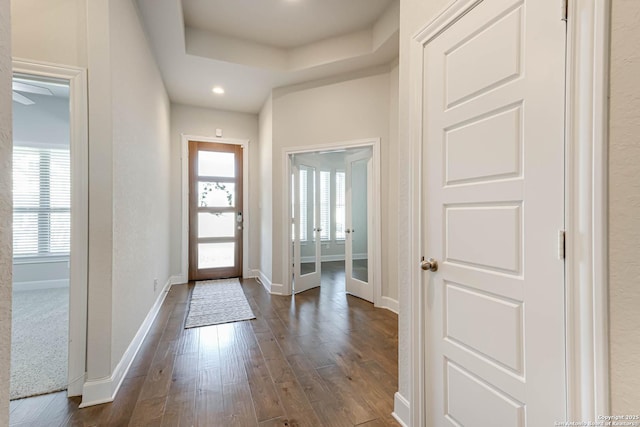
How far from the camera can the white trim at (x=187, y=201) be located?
4.46 m

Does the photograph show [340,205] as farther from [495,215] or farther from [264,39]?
[495,215]

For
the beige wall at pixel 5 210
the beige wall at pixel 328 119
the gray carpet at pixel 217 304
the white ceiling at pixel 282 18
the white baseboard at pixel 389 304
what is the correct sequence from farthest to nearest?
the beige wall at pixel 328 119
the white baseboard at pixel 389 304
the gray carpet at pixel 217 304
the white ceiling at pixel 282 18
the beige wall at pixel 5 210

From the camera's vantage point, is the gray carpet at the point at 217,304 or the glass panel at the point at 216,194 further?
the glass panel at the point at 216,194

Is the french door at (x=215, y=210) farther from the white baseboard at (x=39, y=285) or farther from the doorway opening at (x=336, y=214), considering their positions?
the white baseboard at (x=39, y=285)

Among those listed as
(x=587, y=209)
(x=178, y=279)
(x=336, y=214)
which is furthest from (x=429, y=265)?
(x=178, y=279)

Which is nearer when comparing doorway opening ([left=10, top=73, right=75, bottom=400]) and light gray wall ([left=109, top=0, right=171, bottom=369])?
light gray wall ([left=109, top=0, right=171, bottom=369])

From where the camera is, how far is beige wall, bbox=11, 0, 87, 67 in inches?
62.8

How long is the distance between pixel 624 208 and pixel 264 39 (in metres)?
3.62

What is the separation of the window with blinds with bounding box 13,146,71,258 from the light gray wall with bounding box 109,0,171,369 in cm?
200

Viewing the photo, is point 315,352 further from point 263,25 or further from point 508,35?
point 263,25

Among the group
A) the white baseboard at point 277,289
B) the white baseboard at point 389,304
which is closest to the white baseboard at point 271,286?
the white baseboard at point 277,289

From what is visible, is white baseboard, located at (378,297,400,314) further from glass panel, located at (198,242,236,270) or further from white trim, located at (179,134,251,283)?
glass panel, located at (198,242,236,270)

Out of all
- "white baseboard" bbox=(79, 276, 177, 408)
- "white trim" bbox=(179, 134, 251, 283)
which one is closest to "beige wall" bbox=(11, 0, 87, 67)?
"white baseboard" bbox=(79, 276, 177, 408)

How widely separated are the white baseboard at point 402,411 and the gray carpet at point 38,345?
2.17 metres
